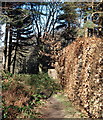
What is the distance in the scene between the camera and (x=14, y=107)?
3578mm

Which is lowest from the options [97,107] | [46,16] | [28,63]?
[28,63]

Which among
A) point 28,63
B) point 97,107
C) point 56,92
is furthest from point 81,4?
point 28,63

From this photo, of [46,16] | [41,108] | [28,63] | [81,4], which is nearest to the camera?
[41,108]

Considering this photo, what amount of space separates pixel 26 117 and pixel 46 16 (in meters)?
11.5

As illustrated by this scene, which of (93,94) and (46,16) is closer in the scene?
(93,94)

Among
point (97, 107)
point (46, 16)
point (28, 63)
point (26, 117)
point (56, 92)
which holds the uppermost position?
point (46, 16)

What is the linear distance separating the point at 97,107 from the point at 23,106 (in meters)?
1.94

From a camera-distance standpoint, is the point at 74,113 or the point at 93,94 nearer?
the point at 93,94

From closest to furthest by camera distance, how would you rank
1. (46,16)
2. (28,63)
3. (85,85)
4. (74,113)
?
(85,85)
(74,113)
(46,16)
(28,63)

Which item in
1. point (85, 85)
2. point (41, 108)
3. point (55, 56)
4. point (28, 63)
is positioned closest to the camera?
point (85, 85)

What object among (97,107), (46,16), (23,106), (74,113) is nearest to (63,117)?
(74,113)

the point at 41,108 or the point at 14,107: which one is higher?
the point at 14,107

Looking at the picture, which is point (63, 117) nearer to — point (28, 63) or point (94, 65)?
point (94, 65)

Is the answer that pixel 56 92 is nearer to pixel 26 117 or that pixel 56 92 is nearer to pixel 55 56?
pixel 55 56
